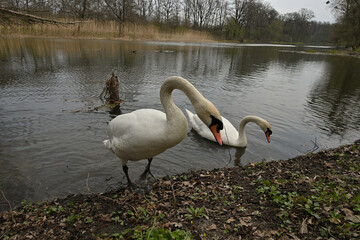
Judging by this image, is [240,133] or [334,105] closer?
[240,133]

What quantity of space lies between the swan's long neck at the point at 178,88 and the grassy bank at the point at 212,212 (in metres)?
1.41

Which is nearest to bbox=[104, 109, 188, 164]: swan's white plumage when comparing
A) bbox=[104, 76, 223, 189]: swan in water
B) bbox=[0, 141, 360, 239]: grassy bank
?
bbox=[104, 76, 223, 189]: swan in water

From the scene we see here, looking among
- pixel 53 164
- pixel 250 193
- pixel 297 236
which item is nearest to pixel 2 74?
pixel 53 164

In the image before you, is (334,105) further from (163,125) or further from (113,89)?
(163,125)

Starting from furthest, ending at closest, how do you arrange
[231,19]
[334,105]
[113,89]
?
[231,19]
[334,105]
[113,89]

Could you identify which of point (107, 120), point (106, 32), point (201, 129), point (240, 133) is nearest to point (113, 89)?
point (107, 120)

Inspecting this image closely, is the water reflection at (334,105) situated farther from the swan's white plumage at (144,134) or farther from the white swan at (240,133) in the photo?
the swan's white plumage at (144,134)

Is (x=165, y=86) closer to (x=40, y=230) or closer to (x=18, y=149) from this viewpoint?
(x=40, y=230)

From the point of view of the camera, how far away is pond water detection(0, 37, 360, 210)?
510cm

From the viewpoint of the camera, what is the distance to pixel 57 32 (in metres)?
32.1

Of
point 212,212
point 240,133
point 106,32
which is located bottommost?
point 240,133

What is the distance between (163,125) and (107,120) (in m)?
5.27

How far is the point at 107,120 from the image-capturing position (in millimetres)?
8023

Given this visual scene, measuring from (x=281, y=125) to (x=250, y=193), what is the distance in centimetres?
551
